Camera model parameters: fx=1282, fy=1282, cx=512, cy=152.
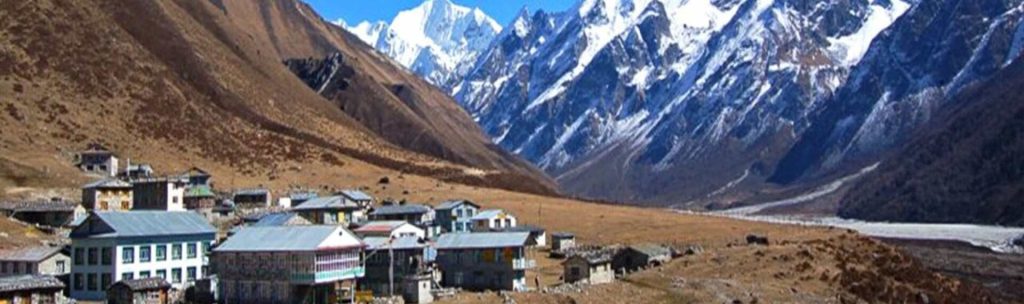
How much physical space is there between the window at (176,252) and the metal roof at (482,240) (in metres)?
17.2

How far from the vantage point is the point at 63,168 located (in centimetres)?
13088

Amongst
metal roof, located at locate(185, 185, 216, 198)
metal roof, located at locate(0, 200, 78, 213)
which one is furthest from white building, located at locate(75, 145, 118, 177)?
metal roof, located at locate(0, 200, 78, 213)

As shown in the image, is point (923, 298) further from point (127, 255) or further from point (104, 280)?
point (104, 280)

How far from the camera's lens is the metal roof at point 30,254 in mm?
76938

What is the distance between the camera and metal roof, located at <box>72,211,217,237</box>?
76.1 m

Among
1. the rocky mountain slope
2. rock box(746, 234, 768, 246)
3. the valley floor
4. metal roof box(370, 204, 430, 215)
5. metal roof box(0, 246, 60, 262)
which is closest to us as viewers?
metal roof box(0, 246, 60, 262)

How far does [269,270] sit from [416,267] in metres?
11.0

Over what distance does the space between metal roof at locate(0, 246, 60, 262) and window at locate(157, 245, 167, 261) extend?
6027 millimetres

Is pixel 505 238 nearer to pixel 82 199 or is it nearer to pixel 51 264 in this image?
pixel 51 264

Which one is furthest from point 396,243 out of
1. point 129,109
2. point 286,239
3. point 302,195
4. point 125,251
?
point 129,109

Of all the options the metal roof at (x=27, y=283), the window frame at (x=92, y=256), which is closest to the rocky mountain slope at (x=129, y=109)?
the window frame at (x=92, y=256)

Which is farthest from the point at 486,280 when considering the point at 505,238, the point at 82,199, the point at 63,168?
the point at 63,168

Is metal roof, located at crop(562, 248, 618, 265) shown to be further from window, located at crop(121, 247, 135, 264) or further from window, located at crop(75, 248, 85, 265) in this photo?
window, located at crop(75, 248, 85, 265)

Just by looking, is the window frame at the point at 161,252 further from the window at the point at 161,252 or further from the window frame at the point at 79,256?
the window frame at the point at 79,256
